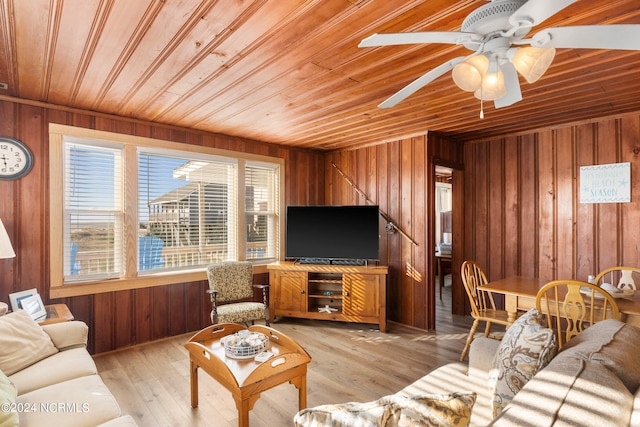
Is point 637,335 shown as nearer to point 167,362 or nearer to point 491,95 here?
point 491,95

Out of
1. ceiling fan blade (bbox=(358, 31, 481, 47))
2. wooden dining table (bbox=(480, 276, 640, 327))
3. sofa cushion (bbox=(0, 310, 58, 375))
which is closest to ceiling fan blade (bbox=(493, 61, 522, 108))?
ceiling fan blade (bbox=(358, 31, 481, 47))

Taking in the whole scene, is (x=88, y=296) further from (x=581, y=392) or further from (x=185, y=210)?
(x=581, y=392)

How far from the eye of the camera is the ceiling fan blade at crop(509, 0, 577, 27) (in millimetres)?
1041

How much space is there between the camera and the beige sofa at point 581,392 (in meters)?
0.97

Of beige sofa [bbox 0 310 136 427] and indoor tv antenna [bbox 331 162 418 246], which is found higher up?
indoor tv antenna [bbox 331 162 418 246]

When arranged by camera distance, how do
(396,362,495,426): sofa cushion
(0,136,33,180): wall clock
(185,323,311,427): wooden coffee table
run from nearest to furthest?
(396,362,495,426): sofa cushion → (185,323,311,427): wooden coffee table → (0,136,33,180): wall clock

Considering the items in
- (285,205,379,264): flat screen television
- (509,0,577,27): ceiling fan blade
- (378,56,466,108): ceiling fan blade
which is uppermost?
(378,56,466,108): ceiling fan blade

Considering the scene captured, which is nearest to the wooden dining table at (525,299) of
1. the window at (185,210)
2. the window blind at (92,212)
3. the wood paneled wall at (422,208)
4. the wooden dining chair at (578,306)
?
the wooden dining chair at (578,306)

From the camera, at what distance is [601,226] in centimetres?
365

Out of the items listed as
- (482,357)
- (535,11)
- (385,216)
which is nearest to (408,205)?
(385,216)

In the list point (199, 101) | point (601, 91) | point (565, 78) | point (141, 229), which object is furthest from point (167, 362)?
point (601, 91)

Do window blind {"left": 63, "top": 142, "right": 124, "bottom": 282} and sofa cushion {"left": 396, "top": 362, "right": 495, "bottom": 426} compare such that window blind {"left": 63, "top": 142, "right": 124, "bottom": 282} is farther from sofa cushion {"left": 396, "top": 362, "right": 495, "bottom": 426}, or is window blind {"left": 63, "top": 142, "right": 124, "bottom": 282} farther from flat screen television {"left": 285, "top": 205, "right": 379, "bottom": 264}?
sofa cushion {"left": 396, "top": 362, "right": 495, "bottom": 426}

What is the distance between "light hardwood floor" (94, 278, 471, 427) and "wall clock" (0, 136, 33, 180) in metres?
1.90

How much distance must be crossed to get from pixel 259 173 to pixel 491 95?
362cm
